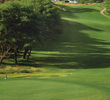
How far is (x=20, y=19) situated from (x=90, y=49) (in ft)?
86.7

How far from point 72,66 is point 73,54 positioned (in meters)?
12.2

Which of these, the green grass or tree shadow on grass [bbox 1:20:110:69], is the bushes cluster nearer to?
the green grass

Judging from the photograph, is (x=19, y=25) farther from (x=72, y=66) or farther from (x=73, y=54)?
(x=73, y=54)

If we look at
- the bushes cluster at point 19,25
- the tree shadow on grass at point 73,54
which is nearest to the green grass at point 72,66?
the tree shadow on grass at point 73,54

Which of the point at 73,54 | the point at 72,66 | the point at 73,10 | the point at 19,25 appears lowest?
the point at 73,10

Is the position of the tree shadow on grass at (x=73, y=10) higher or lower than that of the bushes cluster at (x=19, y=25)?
lower

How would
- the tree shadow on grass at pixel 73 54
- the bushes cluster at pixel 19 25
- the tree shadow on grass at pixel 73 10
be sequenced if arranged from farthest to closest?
the tree shadow on grass at pixel 73 10 → the tree shadow on grass at pixel 73 54 → the bushes cluster at pixel 19 25

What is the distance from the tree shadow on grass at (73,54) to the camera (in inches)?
1790

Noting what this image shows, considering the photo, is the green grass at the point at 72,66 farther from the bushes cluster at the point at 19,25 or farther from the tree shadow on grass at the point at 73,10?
the bushes cluster at the point at 19,25

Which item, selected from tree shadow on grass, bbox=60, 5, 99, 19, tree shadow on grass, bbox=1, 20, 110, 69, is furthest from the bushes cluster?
tree shadow on grass, bbox=60, 5, 99, 19

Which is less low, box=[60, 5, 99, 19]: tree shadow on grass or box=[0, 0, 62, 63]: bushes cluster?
box=[0, 0, 62, 63]: bushes cluster

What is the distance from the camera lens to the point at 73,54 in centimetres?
5578

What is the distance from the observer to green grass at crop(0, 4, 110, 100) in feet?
51.6

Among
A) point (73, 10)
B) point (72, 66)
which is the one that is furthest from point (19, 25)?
point (73, 10)
